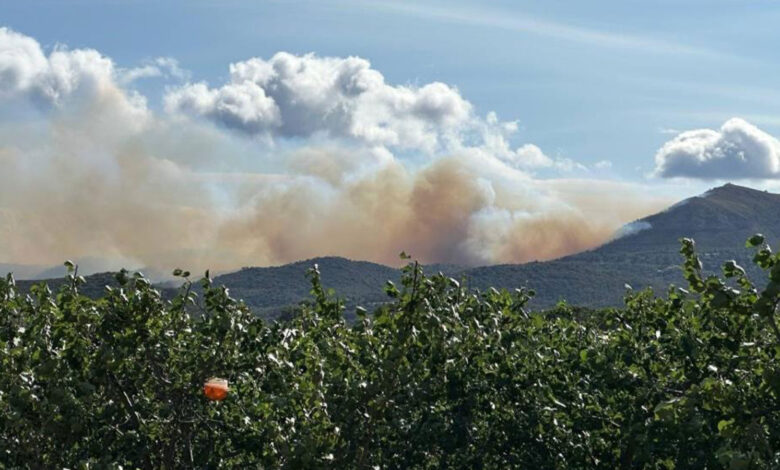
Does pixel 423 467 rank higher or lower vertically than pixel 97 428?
lower

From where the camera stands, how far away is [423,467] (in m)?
18.9

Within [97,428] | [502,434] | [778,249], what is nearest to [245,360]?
[97,428]

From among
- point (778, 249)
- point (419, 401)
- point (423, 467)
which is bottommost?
point (423, 467)

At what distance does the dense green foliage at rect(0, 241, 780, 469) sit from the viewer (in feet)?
42.3

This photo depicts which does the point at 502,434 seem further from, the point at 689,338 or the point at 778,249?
the point at 778,249

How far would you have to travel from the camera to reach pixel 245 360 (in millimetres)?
16359

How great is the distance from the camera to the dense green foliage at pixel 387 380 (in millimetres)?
12898

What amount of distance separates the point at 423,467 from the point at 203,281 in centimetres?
534

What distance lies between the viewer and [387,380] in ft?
43.6

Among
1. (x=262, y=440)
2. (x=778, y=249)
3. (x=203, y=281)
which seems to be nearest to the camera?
(x=778, y=249)

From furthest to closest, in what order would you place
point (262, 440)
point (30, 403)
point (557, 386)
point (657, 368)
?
point (557, 386) → point (657, 368) → point (262, 440) → point (30, 403)

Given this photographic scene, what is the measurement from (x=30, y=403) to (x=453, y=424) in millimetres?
7446

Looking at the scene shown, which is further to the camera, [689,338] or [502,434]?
[502,434]

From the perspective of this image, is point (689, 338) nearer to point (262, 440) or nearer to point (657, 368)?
point (657, 368)
